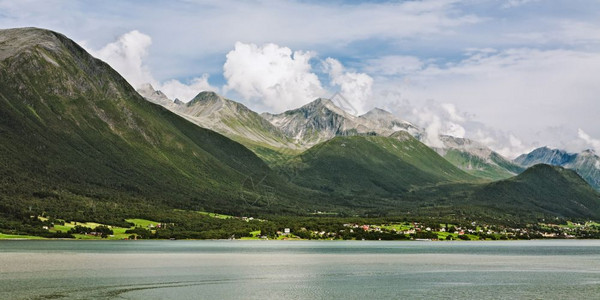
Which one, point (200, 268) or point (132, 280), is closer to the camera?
point (132, 280)

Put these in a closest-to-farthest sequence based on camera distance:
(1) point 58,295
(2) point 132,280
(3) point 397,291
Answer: (1) point 58,295, (3) point 397,291, (2) point 132,280

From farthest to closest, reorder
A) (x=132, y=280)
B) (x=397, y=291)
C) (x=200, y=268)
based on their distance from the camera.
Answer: (x=200, y=268), (x=132, y=280), (x=397, y=291)

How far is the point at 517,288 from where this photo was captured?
3688 inches

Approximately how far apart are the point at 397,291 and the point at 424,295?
5.77 m

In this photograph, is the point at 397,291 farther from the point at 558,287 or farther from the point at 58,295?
the point at 58,295

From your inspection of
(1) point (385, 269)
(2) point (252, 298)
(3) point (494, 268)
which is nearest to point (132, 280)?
(2) point (252, 298)

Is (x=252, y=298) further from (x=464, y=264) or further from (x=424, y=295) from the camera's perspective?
(x=464, y=264)

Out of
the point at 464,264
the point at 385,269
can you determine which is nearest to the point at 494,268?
the point at 464,264

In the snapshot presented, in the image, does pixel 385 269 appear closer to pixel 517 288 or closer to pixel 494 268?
pixel 494 268

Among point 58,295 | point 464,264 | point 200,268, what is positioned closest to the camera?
point 58,295

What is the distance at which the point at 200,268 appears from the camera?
126625mm

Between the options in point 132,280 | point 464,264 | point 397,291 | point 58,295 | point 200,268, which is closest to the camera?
point 58,295

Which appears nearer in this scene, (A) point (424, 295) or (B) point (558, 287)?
(A) point (424, 295)

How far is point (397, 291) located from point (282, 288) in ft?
56.5
